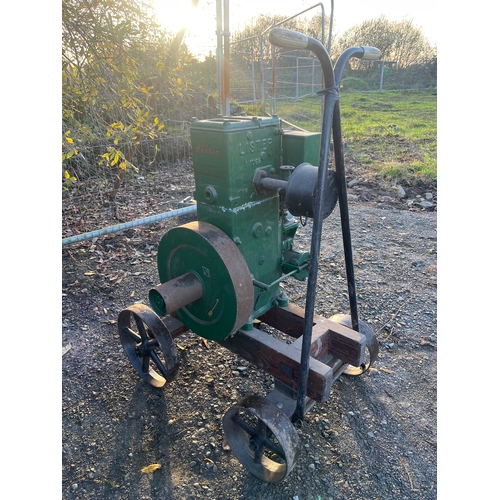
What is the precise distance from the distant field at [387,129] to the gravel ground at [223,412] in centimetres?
368

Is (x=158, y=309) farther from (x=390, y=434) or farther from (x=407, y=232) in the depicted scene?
(x=407, y=232)

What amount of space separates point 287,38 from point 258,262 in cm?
115

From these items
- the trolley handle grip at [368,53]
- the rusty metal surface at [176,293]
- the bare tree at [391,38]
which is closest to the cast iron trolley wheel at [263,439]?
the rusty metal surface at [176,293]

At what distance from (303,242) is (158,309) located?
2.81 meters

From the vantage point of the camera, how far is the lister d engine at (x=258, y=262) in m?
1.76

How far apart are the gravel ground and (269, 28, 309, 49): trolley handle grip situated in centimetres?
199

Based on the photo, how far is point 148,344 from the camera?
2.36 m

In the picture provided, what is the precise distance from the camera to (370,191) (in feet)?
20.0

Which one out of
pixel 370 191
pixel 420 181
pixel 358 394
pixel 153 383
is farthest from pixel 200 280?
pixel 420 181

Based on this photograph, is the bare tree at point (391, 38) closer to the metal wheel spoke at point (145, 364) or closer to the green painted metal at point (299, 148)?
the green painted metal at point (299, 148)

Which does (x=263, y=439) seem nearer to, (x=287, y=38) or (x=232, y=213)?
(x=232, y=213)

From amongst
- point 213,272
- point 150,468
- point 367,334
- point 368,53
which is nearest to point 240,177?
point 213,272

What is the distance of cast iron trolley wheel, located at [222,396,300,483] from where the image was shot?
5.73 ft

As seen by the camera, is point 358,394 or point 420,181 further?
point 420,181
